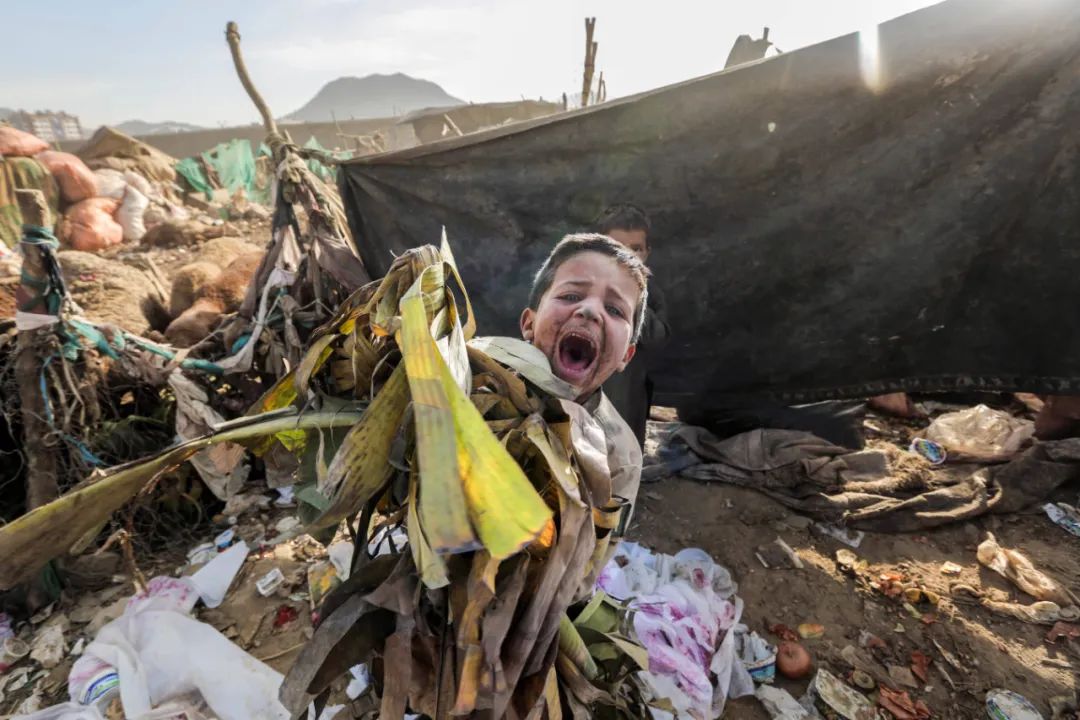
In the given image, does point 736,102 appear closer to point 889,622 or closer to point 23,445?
point 889,622

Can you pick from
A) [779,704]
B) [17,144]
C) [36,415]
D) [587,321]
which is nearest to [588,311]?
[587,321]

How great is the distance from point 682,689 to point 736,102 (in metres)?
2.80

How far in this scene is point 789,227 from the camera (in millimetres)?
2738

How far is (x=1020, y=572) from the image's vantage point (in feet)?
7.71

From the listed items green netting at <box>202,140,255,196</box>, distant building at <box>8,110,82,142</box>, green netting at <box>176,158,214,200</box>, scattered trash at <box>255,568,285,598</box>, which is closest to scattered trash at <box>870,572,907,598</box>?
scattered trash at <box>255,568,285,598</box>

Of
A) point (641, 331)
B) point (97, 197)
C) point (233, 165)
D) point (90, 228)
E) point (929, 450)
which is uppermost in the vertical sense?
point (233, 165)

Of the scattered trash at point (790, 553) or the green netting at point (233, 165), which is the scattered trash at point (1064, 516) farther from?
the green netting at point (233, 165)

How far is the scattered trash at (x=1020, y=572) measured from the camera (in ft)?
7.39

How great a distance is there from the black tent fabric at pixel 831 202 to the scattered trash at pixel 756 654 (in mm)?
1633

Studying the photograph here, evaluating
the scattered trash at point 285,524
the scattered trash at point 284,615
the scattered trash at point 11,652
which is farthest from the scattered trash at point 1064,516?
the scattered trash at point 11,652

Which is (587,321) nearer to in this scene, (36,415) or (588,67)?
(36,415)

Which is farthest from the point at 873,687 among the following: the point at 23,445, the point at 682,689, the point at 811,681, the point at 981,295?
the point at 23,445

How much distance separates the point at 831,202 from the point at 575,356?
7.08ft

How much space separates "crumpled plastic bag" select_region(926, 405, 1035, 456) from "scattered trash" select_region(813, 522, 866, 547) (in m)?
1.22
